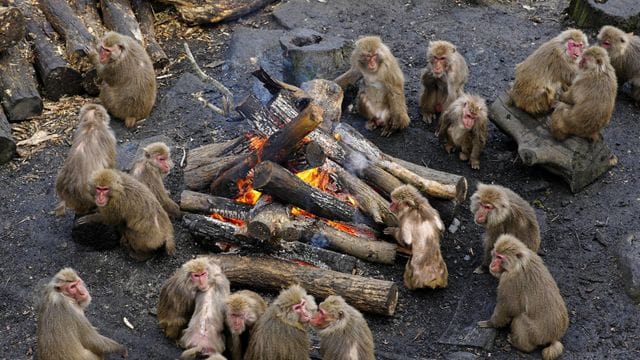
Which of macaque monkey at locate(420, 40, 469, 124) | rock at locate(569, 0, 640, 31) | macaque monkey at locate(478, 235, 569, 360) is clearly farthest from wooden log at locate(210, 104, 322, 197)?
rock at locate(569, 0, 640, 31)

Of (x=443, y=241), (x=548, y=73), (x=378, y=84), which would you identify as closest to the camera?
(x=443, y=241)

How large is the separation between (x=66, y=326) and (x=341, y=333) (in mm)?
2375

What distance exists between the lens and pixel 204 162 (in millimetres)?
9711

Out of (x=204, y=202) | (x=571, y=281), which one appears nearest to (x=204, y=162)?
(x=204, y=202)

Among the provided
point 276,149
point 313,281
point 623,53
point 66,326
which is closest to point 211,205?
point 276,149

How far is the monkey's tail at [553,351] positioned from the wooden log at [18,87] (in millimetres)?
7106

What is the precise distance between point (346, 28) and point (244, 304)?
6706 mm

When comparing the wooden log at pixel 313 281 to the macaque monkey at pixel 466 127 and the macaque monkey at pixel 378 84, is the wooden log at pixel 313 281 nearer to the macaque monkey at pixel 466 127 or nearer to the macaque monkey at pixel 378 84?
the macaque monkey at pixel 466 127

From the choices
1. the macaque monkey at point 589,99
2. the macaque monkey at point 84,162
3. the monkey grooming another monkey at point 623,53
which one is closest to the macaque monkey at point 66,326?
the macaque monkey at point 84,162

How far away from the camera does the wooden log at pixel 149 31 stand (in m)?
12.3

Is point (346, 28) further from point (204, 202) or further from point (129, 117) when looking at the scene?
point (204, 202)

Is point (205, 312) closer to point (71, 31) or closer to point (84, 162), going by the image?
point (84, 162)

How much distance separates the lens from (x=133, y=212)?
28.5 ft

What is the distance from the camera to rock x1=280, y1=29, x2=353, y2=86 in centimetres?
1095
